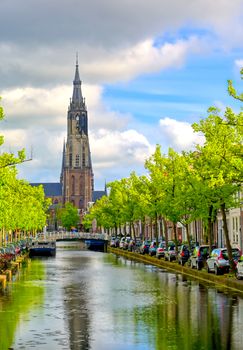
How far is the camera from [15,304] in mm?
25484

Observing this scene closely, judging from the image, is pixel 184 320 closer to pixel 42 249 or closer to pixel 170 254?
pixel 170 254

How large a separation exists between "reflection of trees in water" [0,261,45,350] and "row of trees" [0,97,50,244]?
12.5 feet

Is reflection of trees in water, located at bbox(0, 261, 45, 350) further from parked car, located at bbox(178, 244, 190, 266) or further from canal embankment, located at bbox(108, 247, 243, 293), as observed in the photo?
parked car, located at bbox(178, 244, 190, 266)

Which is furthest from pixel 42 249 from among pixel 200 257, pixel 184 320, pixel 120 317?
pixel 184 320

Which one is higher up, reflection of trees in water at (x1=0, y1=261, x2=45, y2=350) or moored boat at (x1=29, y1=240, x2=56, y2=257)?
moored boat at (x1=29, y1=240, x2=56, y2=257)

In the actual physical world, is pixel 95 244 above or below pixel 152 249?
above

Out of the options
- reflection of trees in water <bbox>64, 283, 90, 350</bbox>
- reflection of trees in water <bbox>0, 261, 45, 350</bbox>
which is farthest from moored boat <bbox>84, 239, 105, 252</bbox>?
reflection of trees in water <bbox>64, 283, 90, 350</bbox>

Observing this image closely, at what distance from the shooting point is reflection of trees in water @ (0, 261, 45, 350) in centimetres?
1793

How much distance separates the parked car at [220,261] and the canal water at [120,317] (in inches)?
181

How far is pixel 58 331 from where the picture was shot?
60.1 ft

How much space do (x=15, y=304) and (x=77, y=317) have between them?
186 inches

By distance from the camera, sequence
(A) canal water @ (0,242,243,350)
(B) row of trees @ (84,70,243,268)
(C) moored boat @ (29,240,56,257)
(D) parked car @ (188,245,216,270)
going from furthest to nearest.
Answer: (C) moored boat @ (29,240,56,257), (D) parked car @ (188,245,216,270), (B) row of trees @ (84,70,243,268), (A) canal water @ (0,242,243,350)

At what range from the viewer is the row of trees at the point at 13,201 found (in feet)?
112

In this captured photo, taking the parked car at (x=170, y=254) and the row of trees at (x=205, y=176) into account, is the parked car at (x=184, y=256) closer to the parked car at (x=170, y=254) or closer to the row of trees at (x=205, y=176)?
the row of trees at (x=205, y=176)
